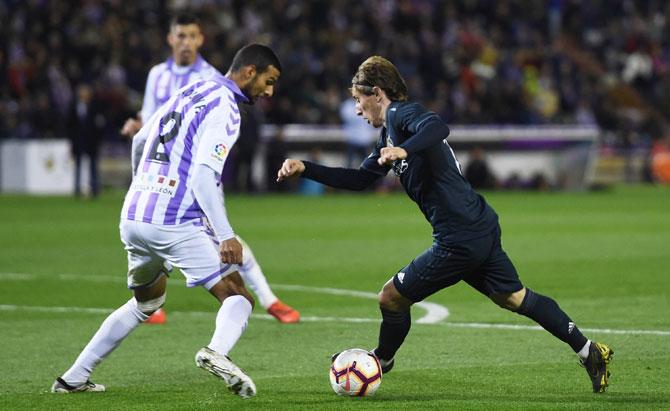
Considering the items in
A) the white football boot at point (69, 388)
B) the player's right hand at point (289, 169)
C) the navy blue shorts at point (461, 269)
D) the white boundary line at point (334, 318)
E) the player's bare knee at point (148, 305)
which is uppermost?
the player's right hand at point (289, 169)

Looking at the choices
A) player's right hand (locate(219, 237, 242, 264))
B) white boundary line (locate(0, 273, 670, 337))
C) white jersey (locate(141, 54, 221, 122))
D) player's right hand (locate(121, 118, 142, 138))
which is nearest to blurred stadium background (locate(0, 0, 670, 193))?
white boundary line (locate(0, 273, 670, 337))

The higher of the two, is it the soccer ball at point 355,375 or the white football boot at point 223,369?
the white football boot at point 223,369

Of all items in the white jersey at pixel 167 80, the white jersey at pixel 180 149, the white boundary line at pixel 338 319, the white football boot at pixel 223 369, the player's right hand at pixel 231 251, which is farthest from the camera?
the white jersey at pixel 167 80

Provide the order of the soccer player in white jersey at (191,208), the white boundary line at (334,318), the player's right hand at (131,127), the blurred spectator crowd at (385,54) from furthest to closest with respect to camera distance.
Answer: the blurred spectator crowd at (385,54)
the player's right hand at (131,127)
the white boundary line at (334,318)
the soccer player in white jersey at (191,208)

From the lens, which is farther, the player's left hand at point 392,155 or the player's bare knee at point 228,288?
the player's bare knee at point 228,288

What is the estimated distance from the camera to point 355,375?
687 cm

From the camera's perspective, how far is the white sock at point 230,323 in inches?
262

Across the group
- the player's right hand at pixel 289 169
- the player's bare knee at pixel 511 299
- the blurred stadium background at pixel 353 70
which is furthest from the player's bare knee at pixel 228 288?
the blurred stadium background at pixel 353 70

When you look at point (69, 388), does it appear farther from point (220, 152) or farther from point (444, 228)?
point (444, 228)

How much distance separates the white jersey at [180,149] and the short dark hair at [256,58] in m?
0.17

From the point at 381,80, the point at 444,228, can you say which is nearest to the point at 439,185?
the point at 444,228

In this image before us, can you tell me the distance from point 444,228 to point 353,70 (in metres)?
24.8

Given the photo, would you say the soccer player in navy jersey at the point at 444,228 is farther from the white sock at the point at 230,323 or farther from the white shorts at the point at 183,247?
the white sock at the point at 230,323

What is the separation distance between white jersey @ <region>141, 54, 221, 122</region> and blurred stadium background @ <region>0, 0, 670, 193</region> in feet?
52.0
